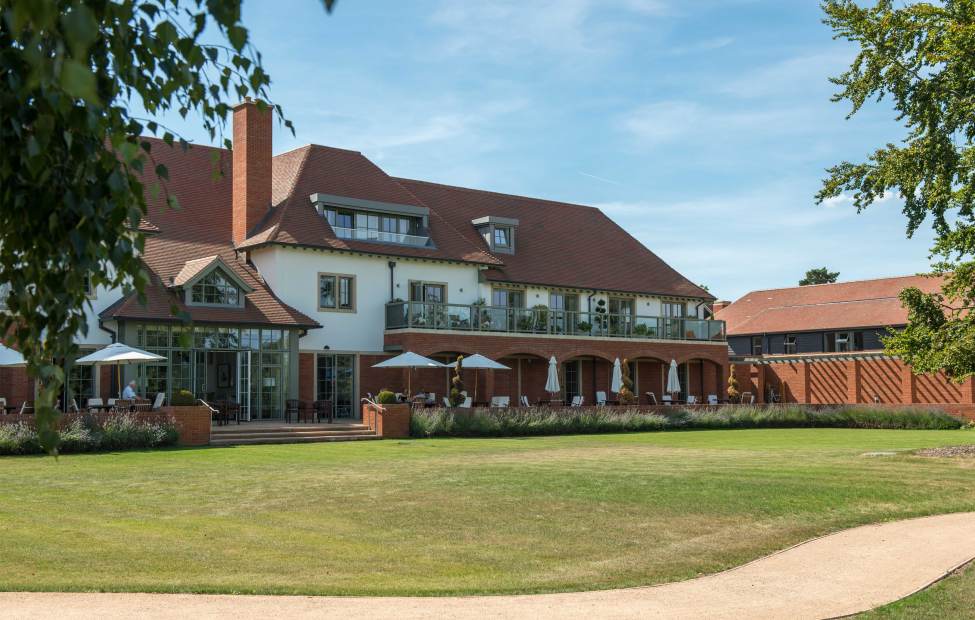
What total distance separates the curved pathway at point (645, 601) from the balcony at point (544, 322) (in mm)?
26433

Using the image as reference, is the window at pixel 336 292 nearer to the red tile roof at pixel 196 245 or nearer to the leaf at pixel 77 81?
the red tile roof at pixel 196 245

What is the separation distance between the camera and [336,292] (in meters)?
35.1

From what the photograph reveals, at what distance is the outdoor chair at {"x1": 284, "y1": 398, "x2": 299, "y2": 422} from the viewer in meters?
31.9

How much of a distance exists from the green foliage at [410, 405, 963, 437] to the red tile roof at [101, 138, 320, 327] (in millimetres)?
6991

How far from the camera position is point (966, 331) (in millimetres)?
22203

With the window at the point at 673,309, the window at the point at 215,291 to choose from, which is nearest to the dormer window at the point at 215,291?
the window at the point at 215,291

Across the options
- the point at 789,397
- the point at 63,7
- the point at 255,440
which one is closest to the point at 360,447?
the point at 255,440

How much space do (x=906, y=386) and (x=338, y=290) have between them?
28733 millimetres

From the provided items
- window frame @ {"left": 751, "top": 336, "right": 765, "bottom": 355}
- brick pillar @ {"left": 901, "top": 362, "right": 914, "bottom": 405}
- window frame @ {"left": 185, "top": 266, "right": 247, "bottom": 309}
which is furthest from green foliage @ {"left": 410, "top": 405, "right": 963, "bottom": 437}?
window frame @ {"left": 751, "top": 336, "right": 765, "bottom": 355}

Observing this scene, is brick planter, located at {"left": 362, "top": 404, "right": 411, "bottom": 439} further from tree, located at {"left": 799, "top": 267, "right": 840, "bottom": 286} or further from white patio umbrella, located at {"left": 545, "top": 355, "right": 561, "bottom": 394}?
tree, located at {"left": 799, "top": 267, "right": 840, "bottom": 286}

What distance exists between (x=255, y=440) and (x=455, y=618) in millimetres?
19509

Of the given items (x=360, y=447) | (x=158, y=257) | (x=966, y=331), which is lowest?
(x=360, y=447)

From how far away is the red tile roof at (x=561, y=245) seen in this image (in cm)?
4175

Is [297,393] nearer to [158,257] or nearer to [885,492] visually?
[158,257]
